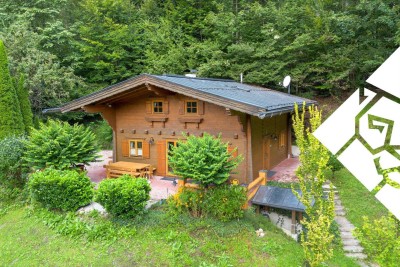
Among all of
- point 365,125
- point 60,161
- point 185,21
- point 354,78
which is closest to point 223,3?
point 185,21

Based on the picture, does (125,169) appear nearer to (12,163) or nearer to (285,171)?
(12,163)

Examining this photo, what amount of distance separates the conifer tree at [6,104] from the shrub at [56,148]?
540 cm

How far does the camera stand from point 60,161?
9.21m

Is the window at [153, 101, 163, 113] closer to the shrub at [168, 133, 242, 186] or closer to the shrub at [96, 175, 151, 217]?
the shrub at [168, 133, 242, 186]

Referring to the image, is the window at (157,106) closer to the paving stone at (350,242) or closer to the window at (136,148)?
the window at (136,148)

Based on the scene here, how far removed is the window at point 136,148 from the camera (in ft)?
39.3

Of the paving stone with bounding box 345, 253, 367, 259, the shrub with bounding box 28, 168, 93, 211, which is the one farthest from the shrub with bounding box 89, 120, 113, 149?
the paving stone with bounding box 345, 253, 367, 259

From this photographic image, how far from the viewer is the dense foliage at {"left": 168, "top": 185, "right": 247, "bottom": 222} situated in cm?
708

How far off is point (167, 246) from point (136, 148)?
6003mm

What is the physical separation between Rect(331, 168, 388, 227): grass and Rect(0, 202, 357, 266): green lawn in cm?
185

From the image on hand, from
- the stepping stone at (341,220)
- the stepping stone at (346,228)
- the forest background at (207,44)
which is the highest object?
the forest background at (207,44)

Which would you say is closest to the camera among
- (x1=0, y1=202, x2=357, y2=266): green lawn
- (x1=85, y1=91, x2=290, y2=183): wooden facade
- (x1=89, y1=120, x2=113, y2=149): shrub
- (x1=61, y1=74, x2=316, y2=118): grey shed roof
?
(x1=0, y1=202, x2=357, y2=266): green lawn

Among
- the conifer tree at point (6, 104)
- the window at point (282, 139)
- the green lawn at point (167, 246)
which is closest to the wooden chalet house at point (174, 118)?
the window at point (282, 139)

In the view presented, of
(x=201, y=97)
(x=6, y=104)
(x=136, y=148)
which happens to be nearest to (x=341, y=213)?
(x=201, y=97)
